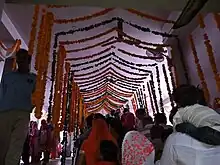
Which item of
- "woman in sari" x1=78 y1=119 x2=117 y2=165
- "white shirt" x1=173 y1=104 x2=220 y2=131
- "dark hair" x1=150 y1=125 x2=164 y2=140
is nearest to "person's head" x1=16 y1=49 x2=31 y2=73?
"woman in sari" x1=78 y1=119 x2=117 y2=165

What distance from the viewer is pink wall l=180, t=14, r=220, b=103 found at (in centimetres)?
412

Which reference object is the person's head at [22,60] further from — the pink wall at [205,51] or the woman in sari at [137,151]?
the pink wall at [205,51]

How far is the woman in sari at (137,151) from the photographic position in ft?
4.94

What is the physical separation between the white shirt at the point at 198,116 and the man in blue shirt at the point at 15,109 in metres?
1.29

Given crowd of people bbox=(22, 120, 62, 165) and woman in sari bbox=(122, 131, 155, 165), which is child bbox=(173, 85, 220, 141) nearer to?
woman in sari bbox=(122, 131, 155, 165)

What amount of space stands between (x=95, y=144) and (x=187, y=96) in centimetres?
89

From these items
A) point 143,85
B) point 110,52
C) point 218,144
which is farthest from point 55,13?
point 143,85

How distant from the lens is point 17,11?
14.1 ft

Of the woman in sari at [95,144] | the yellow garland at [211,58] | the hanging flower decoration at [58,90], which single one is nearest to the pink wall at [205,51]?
the yellow garland at [211,58]

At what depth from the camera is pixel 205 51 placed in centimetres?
454

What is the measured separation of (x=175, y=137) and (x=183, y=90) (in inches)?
12.6

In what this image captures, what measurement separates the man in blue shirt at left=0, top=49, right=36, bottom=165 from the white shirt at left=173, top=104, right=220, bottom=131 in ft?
4.23

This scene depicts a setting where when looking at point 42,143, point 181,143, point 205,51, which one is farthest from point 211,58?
point 42,143

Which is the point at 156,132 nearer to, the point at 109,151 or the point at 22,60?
the point at 109,151
